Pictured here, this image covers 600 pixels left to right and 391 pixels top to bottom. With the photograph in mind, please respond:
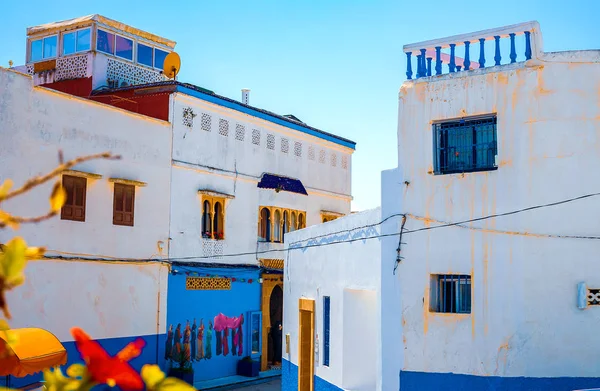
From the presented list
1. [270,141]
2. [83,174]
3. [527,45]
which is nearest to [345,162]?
[270,141]

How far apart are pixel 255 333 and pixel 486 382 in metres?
13.9

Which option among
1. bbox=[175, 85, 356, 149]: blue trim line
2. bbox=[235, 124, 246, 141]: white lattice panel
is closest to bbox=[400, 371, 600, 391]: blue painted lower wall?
bbox=[175, 85, 356, 149]: blue trim line

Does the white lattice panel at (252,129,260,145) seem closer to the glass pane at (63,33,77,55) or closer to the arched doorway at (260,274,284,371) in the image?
the arched doorway at (260,274,284,371)

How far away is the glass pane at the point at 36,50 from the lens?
22484 mm

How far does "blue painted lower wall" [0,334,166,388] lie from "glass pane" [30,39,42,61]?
355 inches

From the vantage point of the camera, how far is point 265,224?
940 inches

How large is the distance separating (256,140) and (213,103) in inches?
90.8

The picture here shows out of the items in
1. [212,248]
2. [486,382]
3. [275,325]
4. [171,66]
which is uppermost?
[171,66]

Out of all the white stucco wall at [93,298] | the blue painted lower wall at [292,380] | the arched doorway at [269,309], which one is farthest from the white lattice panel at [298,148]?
the blue painted lower wall at [292,380]

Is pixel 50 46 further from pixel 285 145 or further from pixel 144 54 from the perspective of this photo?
pixel 285 145

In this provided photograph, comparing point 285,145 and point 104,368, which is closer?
point 104,368

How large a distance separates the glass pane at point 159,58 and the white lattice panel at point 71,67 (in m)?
2.61

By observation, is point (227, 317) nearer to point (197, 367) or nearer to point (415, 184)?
point (197, 367)

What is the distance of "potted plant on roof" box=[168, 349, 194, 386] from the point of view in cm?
1949
